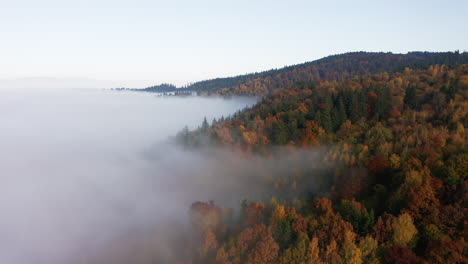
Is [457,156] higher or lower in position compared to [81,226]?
higher

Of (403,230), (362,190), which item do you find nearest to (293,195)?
(362,190)

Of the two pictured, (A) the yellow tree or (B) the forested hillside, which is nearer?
(A) the yellow tree

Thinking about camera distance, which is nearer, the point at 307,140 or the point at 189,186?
the point at 307,140

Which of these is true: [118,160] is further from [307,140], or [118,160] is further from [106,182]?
[307,140]

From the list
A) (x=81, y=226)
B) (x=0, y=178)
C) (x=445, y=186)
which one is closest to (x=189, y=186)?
(x=81, y=226)

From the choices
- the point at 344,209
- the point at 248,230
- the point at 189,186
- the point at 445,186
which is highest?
the point at 445,186

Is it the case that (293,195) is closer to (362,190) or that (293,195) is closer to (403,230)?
(362,190)

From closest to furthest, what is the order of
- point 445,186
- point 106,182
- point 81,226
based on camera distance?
point 445,186 < point 81,226 < point 106,182

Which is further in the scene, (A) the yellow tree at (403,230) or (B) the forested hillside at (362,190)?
(B) the forested hillside at (362,190)
